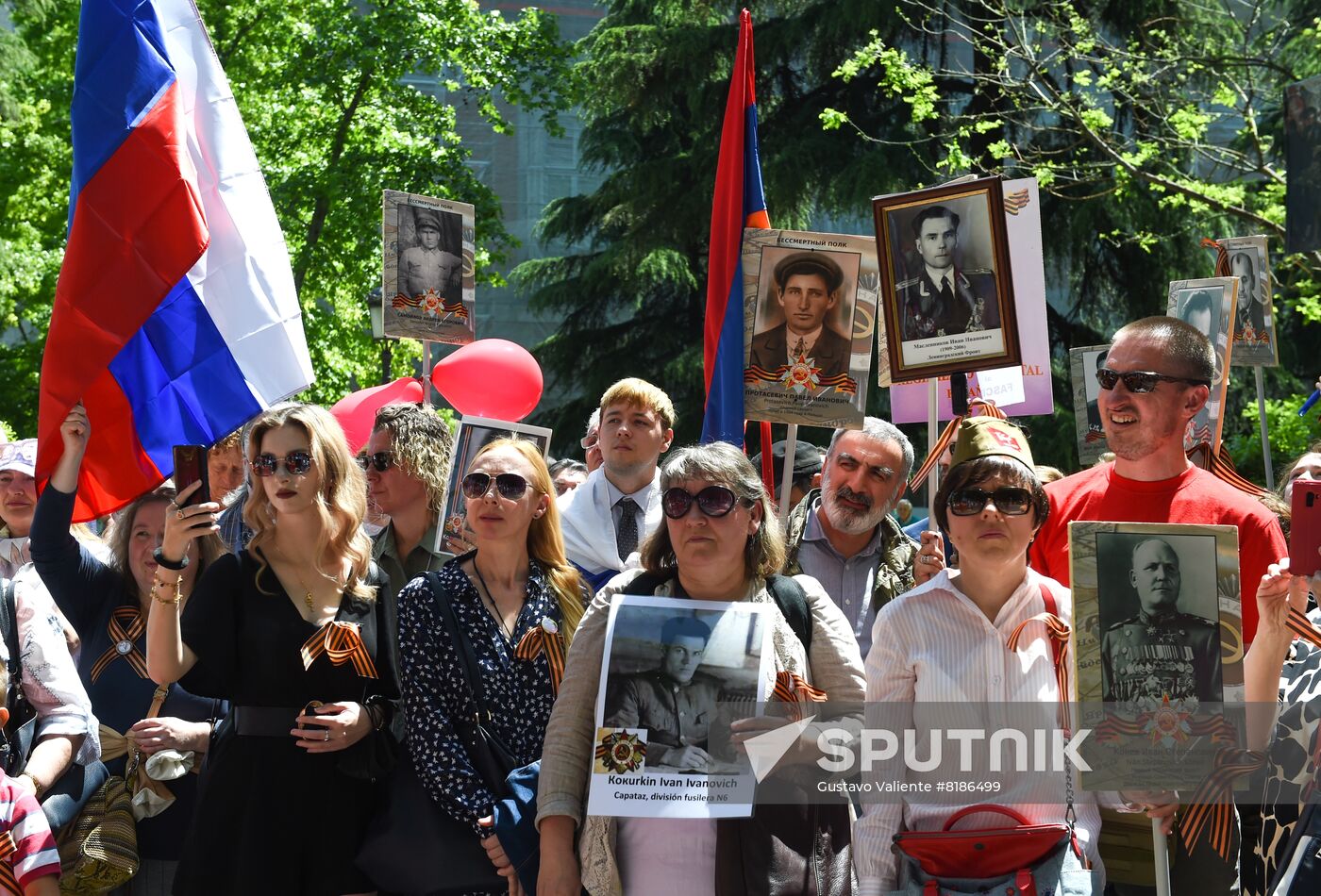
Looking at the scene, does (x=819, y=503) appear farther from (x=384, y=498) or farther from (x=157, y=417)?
(x=157, y=417)

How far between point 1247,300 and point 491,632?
20.1 ft

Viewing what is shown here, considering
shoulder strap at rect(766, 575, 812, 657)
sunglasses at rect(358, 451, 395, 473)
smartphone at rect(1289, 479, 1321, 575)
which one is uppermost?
sunglasses at rect(358, 451, 395, 473)

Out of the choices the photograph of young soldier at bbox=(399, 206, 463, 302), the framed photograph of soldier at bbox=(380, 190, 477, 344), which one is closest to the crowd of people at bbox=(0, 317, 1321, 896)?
the framed photograph of soldier at bbox=(380, 190, 477, 344)

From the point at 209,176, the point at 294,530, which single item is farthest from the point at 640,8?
the point at 294,530

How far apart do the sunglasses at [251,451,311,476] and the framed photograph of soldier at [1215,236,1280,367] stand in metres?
5.71

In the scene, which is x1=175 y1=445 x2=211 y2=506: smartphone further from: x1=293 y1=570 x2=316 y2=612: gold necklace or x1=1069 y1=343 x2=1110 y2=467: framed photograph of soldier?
x1=1069 y1=343 x2=1110 y2=467: framed photograph of soldier

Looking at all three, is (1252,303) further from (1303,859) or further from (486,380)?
(1303,859)

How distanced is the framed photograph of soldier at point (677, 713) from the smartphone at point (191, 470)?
4.65 feet

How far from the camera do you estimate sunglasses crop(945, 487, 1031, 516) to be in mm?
3609

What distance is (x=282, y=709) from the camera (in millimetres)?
4207

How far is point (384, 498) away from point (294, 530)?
124 cm

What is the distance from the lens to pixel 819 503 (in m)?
5.49

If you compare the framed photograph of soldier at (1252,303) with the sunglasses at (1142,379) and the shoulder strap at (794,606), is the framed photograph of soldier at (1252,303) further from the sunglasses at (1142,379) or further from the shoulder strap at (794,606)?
the shoulder strap at (794,606)

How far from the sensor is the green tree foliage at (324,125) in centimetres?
1867
